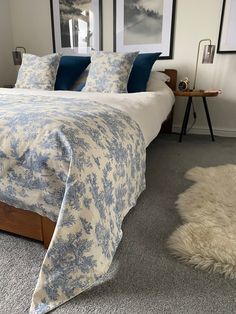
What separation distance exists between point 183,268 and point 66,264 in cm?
50

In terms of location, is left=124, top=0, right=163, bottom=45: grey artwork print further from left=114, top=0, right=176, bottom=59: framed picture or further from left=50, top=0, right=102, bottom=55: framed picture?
left=50, top=0, right=102, bottom=55: framed picture

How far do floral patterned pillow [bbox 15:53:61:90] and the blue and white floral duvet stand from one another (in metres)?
1.51

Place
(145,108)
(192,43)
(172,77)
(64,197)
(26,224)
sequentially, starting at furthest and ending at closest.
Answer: (172,77)
(192,43)
(145,108)
(26,224)
(64,197)

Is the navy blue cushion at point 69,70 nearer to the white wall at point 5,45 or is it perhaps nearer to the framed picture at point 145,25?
the framed picture at point 145,25

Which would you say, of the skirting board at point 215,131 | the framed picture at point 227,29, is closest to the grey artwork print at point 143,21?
the framed picture at point 227,29

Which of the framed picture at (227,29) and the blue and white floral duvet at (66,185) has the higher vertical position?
the framed picture at (227,29)

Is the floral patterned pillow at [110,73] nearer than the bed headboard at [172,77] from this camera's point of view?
Yes

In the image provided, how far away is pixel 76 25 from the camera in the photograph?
3.15m

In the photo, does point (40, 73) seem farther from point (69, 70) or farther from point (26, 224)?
point (26, 224)

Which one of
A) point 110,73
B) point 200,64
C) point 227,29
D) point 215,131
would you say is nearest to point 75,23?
point 110,73

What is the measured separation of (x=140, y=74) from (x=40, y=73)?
3.40 feet

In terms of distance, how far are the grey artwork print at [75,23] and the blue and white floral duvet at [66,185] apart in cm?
245

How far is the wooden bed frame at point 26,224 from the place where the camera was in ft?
3.42

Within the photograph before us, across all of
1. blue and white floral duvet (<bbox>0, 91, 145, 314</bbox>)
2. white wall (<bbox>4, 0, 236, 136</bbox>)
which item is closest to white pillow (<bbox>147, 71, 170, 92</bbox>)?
white wall (<bbox>4, 0, 236, 136</bbox>)
